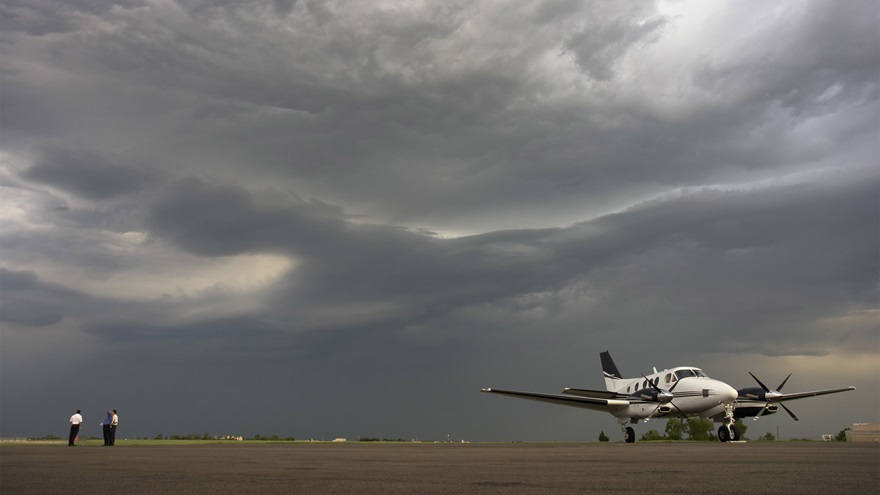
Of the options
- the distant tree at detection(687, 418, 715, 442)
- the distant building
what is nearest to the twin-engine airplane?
the distant building

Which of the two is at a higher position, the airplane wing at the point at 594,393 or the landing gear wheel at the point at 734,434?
the airplane wing at the point at 594,393

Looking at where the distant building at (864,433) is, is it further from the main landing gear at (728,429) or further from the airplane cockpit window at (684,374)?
the main landing gear at (728,429)

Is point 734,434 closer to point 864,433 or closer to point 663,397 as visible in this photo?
point 663,397

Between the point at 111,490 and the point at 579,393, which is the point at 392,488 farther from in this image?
the point at 579,393

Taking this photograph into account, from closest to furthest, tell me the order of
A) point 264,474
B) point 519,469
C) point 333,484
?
point 333,484 < point 264,474 < point 519,469

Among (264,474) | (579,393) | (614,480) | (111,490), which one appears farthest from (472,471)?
(579,393)

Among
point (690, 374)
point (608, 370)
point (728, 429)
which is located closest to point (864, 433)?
point (608, 370)

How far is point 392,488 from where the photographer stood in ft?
28.3

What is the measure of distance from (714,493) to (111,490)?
759cm

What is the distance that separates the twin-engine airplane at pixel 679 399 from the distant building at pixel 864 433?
17759 mm

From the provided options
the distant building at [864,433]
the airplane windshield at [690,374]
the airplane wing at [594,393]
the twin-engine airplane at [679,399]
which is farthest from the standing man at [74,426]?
the distant building at [864,433]

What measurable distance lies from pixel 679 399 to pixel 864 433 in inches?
1073

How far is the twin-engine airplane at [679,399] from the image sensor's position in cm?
3644

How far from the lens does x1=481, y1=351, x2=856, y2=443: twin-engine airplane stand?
36.4m
